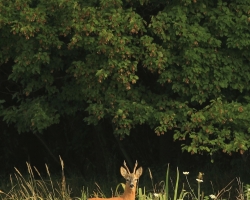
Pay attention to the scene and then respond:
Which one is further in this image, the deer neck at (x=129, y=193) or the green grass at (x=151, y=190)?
the green grass at (x=151, y=190)

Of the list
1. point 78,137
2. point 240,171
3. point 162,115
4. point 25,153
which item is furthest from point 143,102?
point 25,153

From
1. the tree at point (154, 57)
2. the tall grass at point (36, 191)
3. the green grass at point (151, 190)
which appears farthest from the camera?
the tree at point (154, 57)

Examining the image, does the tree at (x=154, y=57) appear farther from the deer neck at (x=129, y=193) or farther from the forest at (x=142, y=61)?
the deer neck at (x=129, y=193)

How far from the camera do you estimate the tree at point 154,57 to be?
13445 millimetres

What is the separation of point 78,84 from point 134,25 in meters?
2.30

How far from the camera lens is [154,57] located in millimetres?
13508

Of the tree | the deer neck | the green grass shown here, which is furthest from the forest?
Answer: the deer neck

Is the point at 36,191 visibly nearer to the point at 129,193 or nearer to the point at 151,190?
the point at 151,190

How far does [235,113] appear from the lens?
44.7ft

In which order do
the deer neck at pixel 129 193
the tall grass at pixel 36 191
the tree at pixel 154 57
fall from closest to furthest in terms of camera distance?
the tall grass at pixel 36 191
the deer neck at pixel 129 193
the tree at pixel 154 57

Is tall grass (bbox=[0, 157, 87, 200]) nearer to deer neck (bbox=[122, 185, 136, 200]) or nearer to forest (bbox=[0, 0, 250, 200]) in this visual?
deer neck (bbox=[122, 185, 136, 200])

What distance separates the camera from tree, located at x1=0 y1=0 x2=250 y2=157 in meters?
13.4

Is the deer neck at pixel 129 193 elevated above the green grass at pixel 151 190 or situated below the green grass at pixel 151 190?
above

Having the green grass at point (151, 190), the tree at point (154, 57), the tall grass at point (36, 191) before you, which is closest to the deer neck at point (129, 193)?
the tall grass at point (36, 191)
